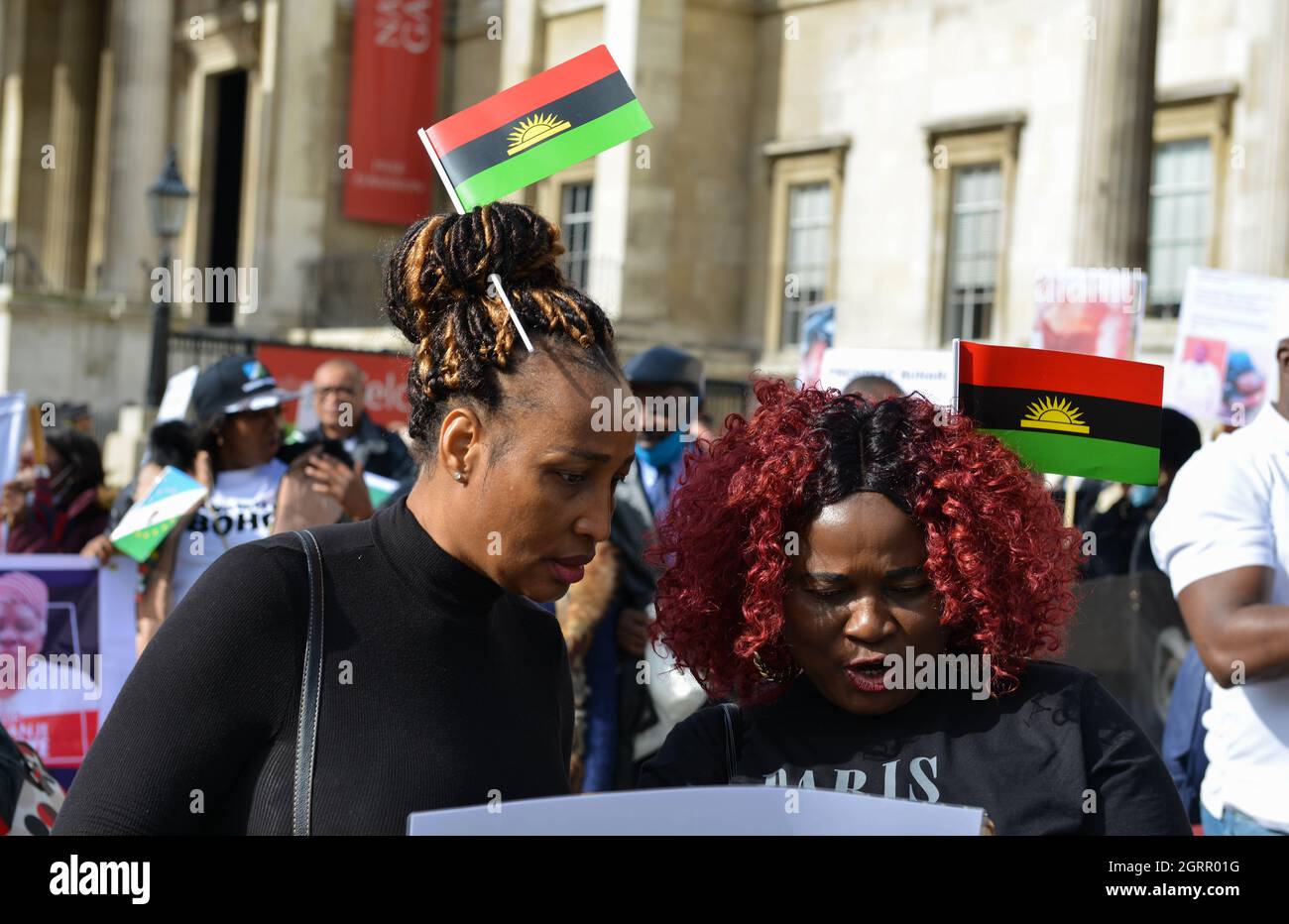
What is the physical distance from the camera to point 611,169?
24.1 m

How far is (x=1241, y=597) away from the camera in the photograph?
3.77m

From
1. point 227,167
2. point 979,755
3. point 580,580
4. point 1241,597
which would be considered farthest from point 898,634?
point 227,167

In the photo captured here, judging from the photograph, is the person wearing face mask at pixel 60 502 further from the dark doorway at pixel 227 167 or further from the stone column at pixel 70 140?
the stone column at pixel 70 140

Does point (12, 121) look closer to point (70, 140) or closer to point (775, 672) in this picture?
point (70, 140)

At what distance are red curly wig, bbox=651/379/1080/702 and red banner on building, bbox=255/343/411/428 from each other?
13.7 meters

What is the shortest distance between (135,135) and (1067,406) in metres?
28.0

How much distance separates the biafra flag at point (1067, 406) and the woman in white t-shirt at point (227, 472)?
413 cm

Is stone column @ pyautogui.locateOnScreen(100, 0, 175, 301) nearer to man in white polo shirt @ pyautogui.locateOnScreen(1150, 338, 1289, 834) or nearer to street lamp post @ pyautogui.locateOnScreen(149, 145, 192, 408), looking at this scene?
street lamp post @ pyautogui.locateOnScreen(149, 145, 192, 408)

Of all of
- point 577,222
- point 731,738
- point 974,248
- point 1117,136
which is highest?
point 1117,136

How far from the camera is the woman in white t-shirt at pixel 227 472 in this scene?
256 inches

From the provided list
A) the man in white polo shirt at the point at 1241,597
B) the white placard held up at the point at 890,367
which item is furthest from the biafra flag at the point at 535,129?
the white placard held up at the point at 890,367

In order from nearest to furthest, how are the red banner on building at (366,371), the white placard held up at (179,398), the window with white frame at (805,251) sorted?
the white placard held up at (179,398), the red banner on building at (366,371), the window with white frame at (805,251)
